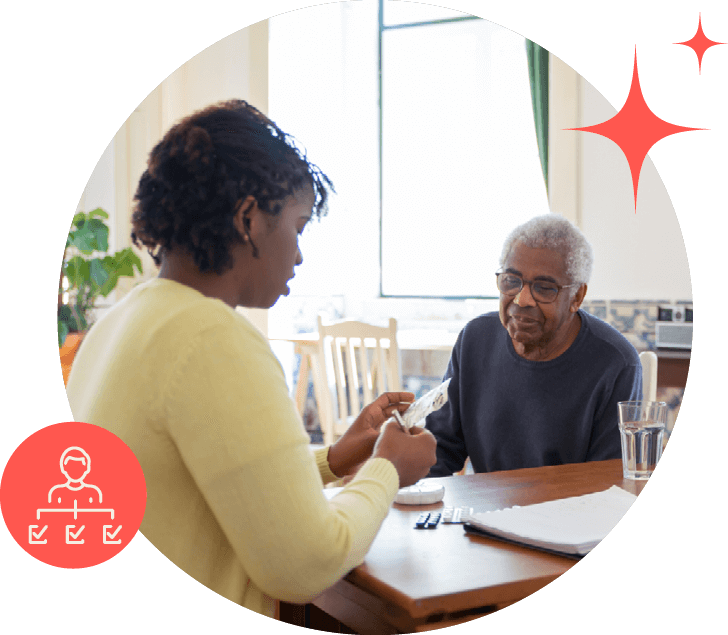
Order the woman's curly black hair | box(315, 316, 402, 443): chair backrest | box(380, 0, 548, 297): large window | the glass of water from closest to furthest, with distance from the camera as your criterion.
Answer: the woman's curly black hair, the glass of water, box(315, 316, 402, 443): chair backrest, box(380, 0, 548, 297): large window

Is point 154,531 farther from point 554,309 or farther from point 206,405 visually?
point 554,309

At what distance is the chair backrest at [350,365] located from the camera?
320cm

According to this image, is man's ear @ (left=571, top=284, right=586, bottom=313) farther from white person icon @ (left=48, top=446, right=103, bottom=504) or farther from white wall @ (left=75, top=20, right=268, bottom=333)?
white wall @ (left=75, top=20, right=268, bottom=333)

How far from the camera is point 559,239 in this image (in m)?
1.69

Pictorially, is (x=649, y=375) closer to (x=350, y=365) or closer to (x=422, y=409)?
(x=422, y=409)

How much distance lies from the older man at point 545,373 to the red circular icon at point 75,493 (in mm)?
995

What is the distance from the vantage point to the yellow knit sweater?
0.75 m

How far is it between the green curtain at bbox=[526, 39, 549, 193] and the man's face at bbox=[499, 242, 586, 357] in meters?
2.52

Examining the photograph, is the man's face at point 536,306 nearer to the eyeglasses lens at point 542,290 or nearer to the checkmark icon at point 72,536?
the eyeglasses lens at point 542,290

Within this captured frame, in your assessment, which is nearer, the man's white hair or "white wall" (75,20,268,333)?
the man's white hair

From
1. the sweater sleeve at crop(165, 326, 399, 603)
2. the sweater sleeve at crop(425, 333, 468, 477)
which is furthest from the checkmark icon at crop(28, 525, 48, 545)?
the sweater sleeve at crop(425, 333, 468, 477)

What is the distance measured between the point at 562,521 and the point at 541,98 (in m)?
3.52

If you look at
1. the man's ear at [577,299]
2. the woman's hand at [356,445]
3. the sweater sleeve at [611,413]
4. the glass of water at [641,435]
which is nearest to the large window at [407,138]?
the man's ear at [577,299]

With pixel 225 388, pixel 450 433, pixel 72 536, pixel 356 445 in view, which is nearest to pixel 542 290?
pixel 450 433
